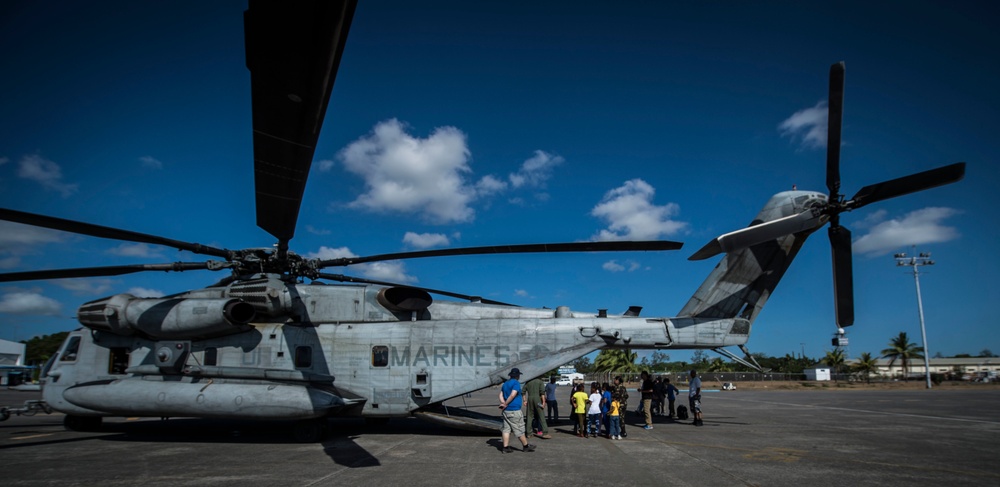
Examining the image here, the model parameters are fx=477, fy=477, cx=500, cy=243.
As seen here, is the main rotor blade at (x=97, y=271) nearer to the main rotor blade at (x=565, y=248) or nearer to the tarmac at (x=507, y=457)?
the tarmac at (x=507, y=457)

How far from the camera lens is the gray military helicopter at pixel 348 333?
11.0 m

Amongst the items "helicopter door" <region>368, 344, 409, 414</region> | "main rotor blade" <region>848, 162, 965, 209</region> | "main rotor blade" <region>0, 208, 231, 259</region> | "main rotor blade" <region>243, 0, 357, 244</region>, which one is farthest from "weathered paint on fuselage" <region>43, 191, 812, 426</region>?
"main rotor blade" <region>243, 0, 357, 244</region>

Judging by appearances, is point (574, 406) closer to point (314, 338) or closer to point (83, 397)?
point (314, 338)

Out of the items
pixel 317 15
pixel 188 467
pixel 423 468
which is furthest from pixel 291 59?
pixel 188 467

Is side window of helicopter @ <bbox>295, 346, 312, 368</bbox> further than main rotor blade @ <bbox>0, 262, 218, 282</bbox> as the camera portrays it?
Yes

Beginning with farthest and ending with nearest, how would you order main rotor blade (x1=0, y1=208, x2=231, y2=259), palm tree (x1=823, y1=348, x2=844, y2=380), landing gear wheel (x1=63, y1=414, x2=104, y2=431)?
palm tree (x1=823, y1=348, x2=844, y2=380)
landing gear wheel (x1=63, y1=414, x2=104, y2=431)
main rotor blade (x1=0, y1=208, x2=231, y2=259)

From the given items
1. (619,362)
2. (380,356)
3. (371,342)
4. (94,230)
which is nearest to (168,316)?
(94,230)

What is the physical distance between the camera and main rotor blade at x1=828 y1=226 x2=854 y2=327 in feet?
35.6

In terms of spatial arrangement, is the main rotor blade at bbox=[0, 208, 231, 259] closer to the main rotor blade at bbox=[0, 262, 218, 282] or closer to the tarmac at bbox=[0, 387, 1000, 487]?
the main rotor blade at bbox=[0, 262, 218, 282]

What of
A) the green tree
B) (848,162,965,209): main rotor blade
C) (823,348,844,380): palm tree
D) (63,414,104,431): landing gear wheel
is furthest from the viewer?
(823,348,844,380): palm tree

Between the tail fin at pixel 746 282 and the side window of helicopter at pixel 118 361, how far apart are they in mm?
15524

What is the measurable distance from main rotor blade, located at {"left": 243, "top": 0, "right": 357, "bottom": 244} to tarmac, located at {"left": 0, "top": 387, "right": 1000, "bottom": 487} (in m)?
5.03

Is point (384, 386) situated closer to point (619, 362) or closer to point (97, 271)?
point (97, 271)

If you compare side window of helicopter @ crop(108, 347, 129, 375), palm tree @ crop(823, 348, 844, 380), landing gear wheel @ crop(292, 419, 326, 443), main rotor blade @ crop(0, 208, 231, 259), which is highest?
main rotor blade @ crop(0, 208, 231, 259)
